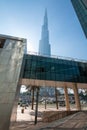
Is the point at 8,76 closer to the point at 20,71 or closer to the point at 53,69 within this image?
the point at 20,71

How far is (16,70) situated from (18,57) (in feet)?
6.00

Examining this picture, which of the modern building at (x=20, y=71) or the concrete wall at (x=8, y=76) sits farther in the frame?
the modern building at (x=20, y=71)

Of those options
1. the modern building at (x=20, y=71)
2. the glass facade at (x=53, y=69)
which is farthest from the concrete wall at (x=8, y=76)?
the glass facade at (x=53, y=69)

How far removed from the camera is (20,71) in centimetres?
1108

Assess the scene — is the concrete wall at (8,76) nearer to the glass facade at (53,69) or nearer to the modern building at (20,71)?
the modern building at (20,71)

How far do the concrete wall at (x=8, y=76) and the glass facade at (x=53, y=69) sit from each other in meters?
9.50

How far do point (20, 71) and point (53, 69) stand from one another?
14.9 meters

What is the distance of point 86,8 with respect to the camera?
1371 inches

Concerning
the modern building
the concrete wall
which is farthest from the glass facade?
the concrete wall

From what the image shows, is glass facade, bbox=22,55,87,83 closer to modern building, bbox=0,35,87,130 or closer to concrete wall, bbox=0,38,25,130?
modern building, bbox=0,35,87,130

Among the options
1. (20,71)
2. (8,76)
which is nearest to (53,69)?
(20,71)

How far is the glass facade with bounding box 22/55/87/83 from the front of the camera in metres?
24.0

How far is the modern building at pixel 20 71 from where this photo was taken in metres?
8.48

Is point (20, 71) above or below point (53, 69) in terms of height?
below
